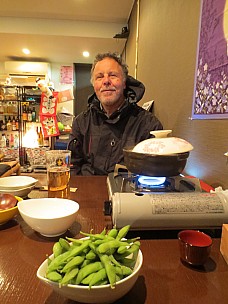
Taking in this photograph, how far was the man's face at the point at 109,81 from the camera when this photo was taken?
1576 millimetres

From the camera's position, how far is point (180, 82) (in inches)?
51.8

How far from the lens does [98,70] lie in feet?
5.27

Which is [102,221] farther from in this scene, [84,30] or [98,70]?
[84,30]

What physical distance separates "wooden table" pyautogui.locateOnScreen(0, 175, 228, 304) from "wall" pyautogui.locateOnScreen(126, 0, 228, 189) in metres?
0.40

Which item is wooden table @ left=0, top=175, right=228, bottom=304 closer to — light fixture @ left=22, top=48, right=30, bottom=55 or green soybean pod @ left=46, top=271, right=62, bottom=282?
green soybean pod @ left=46, top=271, right=62, bottom=282

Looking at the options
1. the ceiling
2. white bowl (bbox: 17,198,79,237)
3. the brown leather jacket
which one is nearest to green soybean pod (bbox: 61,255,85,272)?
white bowl (bbox: 17,198,79,237)

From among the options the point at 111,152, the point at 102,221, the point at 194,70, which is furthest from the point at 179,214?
the point at 111,152

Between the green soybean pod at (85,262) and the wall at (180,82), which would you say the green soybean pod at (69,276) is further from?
the wall at (180,82)

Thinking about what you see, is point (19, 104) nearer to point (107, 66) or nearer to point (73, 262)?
point (107, 66)

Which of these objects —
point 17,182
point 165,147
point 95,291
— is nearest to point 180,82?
point 165,147

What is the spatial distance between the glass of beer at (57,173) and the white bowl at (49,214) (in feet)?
0.61

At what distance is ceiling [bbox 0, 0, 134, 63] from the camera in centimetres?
298

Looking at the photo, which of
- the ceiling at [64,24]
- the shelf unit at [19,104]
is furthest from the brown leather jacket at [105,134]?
the shelf unit at [19,104]

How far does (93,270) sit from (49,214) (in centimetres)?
32
